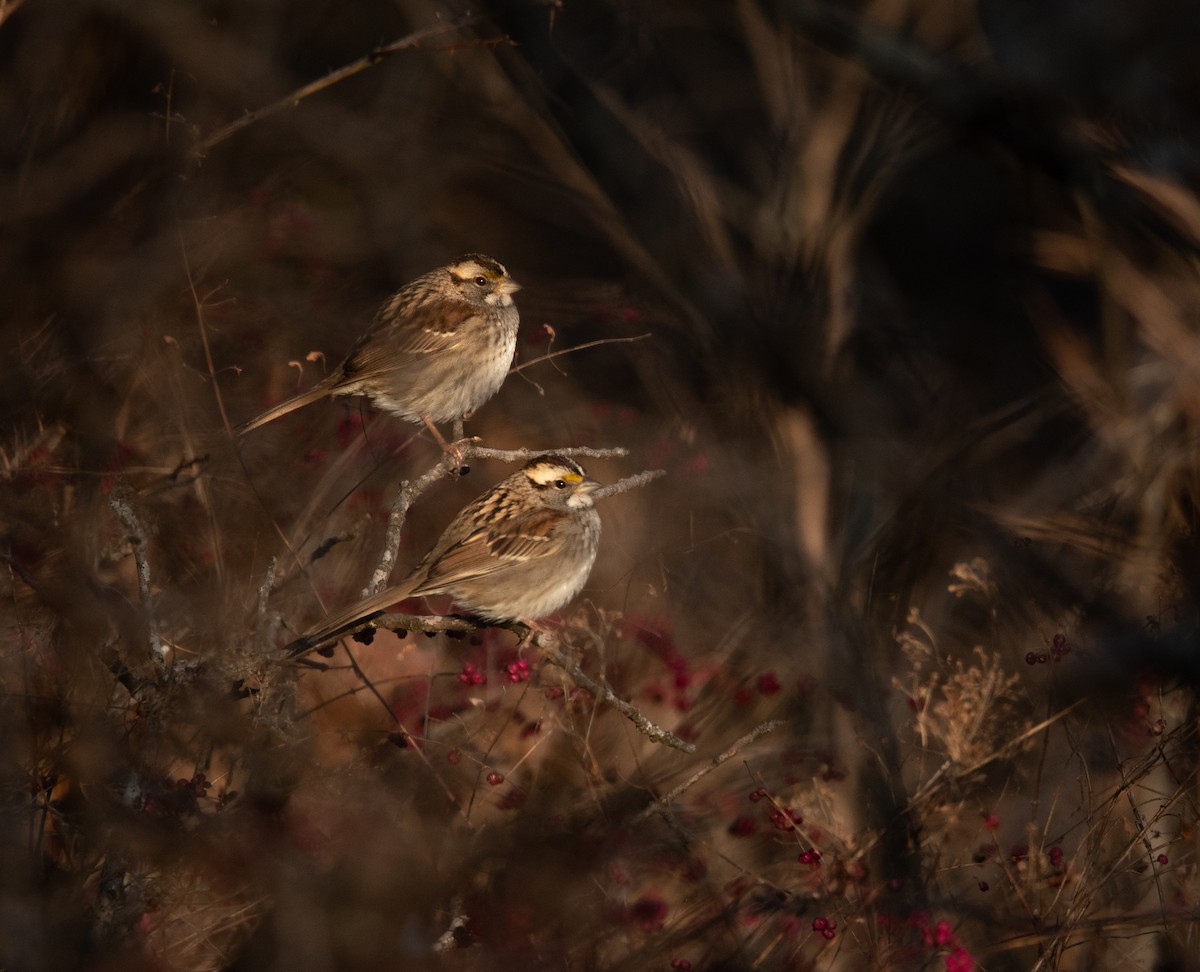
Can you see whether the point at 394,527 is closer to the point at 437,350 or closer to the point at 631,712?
the point at 631,712

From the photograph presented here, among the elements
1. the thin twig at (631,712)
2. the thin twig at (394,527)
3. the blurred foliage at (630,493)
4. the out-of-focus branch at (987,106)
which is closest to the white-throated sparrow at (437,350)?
the blurred foliage at (630,493)

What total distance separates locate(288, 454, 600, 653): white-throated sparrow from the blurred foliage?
0.28 metres

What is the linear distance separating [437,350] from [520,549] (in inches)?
37.3

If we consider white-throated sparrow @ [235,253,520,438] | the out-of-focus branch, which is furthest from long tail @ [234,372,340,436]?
the out-of-focus branch

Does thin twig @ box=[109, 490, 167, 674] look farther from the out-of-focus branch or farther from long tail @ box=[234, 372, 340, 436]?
the out-of-focus branch

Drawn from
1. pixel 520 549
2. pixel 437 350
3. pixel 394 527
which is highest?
pixel 394 527

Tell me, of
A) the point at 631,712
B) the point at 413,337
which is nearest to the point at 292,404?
the point at 413,337

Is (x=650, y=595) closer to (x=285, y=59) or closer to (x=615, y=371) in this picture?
(x=615, y=371)

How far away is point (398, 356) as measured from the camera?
5289 mm

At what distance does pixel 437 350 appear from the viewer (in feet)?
17.6

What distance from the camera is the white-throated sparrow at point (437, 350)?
17.4 feet

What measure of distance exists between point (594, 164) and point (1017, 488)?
330cm

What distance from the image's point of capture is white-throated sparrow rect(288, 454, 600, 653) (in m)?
4.89

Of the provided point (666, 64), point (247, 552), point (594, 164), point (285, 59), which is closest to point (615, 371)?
point (594, 164)
